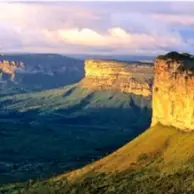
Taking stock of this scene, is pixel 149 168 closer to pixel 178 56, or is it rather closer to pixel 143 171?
pixel 143 171

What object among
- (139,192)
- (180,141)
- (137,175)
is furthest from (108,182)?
(180,141)

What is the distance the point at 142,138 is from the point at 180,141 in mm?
12142

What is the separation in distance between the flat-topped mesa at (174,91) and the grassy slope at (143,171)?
253 cm

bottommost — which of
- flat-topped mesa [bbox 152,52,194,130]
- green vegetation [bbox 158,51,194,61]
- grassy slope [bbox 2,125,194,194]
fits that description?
grassy slope [bbox 2,125,194,194]

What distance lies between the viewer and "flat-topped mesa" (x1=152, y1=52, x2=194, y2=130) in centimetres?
13700

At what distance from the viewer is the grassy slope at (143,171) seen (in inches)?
4107

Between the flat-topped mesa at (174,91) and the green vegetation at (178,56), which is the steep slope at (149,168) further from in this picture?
the flat-topped mesa at (174,91)

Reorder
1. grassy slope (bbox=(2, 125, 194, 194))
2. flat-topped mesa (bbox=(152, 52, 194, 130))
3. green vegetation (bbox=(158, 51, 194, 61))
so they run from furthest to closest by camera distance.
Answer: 1. green vegetation (bbox=(158, 51, 194, 61))
2. flat-topped mesa (bbox=(152, 52, 194, 130))
3. grassy slope (bbox=(2, 125, 194, 194))

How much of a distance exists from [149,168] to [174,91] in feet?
90.6

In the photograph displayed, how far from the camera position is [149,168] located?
392 ft

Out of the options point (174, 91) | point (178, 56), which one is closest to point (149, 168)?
point (174, 91)

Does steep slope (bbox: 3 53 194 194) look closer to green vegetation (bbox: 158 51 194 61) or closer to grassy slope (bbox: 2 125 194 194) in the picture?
grassy slope (bbox: 2 125 194 194)

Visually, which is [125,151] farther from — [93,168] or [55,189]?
[55,189]

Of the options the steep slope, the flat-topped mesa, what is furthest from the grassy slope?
the flat-topped mesa
